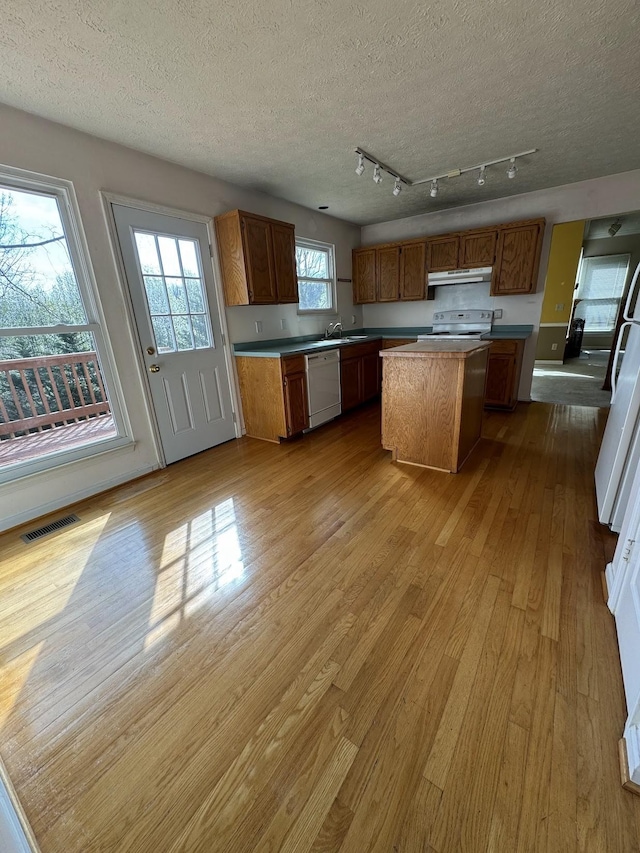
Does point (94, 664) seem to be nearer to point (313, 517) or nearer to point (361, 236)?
point (313, 517)

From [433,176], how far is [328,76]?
1956 millimetres

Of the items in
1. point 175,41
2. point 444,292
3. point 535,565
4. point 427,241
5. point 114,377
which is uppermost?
point 175,41

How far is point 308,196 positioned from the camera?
3828mm

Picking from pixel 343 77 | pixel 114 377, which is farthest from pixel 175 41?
pixel 114 377

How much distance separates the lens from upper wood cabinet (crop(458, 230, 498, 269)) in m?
4.13

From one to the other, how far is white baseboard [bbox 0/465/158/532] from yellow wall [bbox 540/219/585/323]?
6895 mm

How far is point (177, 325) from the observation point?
3102mm

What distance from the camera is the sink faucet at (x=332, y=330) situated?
495 cm

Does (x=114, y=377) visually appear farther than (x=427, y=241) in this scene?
No

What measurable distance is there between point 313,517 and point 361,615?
0.82 m

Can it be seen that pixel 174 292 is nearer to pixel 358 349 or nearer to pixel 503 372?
pixel 358 349

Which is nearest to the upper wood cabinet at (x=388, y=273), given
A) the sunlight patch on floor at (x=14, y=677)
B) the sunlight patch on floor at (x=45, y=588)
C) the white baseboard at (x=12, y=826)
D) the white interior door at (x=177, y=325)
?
the white interior door at (x=177, y=325)

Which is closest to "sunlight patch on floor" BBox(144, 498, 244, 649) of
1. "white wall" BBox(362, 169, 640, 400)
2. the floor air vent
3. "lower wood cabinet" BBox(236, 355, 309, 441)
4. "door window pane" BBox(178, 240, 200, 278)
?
the floor air vent

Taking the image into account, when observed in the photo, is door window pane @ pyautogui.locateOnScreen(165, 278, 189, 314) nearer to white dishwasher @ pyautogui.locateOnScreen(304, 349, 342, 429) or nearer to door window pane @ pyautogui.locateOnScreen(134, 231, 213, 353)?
door window pane @ pyautogui.locateOnScreen(134, 231, 213, 353)
